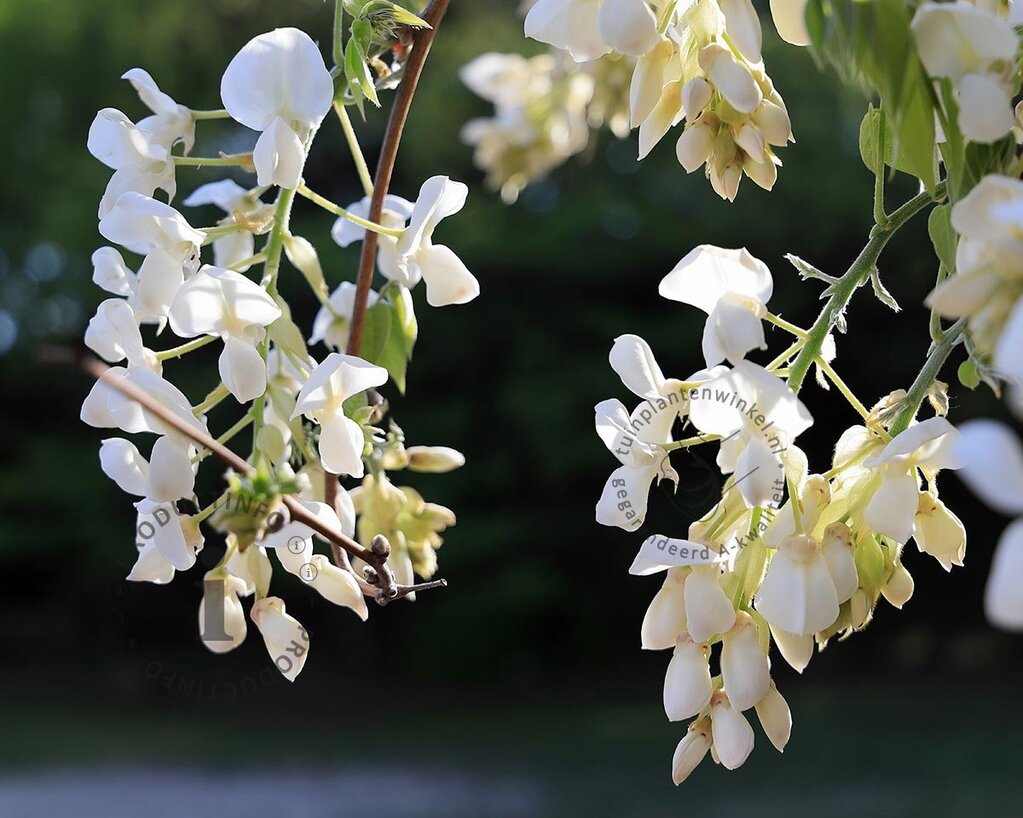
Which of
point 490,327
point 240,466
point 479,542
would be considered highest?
point 240,466

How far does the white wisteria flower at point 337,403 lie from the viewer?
33 centimetres

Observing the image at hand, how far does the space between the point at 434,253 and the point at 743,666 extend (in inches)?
6.5

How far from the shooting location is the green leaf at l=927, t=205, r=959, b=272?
0.98 feet

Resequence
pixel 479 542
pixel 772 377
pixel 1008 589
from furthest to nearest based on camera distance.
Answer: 1. pixel 479 542
2. pixel 772 377
3. pixel 1008 589

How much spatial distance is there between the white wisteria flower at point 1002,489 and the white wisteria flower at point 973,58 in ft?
0.29

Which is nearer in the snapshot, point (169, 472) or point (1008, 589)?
point (1008, 589)

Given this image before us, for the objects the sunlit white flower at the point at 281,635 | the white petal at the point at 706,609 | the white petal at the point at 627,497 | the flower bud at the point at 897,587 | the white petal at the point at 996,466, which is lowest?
the sunlit white flower at the point at 281,635

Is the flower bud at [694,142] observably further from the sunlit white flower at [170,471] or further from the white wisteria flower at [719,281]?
the sunlit white flower at [170,471]

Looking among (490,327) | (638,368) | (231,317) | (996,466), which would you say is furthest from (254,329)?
(490,327)

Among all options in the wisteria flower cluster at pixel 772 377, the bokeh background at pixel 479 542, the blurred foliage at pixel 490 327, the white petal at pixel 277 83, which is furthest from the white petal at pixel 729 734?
the blurred foliage at pixel 490 327

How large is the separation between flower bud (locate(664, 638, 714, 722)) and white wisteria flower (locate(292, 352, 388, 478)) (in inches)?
4.1

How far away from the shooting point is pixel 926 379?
0.32m

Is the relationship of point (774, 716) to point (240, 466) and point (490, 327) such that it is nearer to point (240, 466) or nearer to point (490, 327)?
point (240, 466)

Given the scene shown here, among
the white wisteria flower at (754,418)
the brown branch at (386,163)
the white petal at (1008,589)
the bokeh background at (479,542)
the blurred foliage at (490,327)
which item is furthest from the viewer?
the blurred foliage at (490,327)
